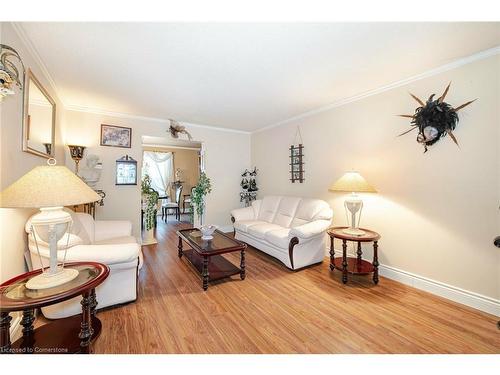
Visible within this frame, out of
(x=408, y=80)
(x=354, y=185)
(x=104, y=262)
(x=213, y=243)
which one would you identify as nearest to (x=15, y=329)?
(x=104, y=262)

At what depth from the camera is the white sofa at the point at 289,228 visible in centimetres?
273

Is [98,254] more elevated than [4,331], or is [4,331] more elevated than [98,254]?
[98,254]

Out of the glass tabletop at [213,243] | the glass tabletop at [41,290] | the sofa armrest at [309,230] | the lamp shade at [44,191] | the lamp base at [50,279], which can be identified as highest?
the lamp shade at [44,191]

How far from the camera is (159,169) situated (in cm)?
732

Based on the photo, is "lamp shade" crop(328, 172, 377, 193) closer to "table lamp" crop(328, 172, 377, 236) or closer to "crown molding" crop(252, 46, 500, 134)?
"table lamp" crop(328, 172, 377, 236)

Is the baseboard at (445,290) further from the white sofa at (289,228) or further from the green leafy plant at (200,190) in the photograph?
the green leafy plant at (200,190)

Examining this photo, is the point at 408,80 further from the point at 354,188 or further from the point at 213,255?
the point at 213,255

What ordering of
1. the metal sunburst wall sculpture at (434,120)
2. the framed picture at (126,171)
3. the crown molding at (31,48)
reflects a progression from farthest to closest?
the framed picture at (126,171), the metal sunburst wall sculpture at (434,120), the crown molding at (31,48)

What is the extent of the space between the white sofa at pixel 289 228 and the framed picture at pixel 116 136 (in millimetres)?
2425

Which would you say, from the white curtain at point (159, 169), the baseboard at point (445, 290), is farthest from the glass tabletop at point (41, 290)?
the white curtain at point (159, 169)

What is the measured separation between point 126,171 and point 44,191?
287 centimetres

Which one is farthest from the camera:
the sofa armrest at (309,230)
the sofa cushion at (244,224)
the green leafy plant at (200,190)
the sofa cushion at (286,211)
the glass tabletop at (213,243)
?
the green leafy plant at (200,190)

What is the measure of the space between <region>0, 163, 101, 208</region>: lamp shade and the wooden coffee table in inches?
52.8
